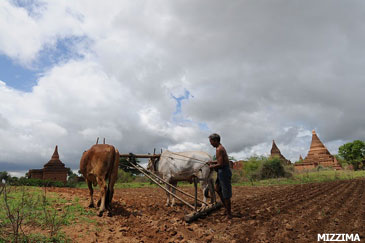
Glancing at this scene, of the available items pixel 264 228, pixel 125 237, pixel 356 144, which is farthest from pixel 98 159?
pixel 356 144

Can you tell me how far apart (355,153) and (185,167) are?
57966 mm

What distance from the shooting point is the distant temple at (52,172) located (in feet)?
82.1

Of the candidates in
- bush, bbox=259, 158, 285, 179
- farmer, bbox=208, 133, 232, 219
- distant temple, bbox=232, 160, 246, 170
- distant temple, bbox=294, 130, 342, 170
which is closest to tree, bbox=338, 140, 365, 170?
distant temple, bbox=294, 130, 342, 170

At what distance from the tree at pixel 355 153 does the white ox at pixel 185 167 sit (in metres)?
56.7

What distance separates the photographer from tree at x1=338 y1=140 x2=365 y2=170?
49.8 m

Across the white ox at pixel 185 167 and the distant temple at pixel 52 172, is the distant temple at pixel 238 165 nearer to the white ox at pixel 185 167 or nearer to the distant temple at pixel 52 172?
the distant temple at pixel 52 172

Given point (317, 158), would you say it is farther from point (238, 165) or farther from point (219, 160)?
point (219, 160)

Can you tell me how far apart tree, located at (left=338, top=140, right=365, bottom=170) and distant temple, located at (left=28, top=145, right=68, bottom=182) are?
187 feet

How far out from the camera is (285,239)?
423 centimetres

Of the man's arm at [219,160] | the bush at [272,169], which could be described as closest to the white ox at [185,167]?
the man's arm at [219,160]

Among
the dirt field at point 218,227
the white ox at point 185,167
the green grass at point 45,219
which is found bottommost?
the dirt field at point 218,227

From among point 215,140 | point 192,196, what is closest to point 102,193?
point 192,196

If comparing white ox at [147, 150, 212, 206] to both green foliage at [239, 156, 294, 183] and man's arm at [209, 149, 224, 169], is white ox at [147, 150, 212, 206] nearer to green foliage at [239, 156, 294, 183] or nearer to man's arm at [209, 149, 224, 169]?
man's arm at [209, 149, 224, 169]

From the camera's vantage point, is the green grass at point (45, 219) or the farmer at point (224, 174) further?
the farmer at point (224, 174)
